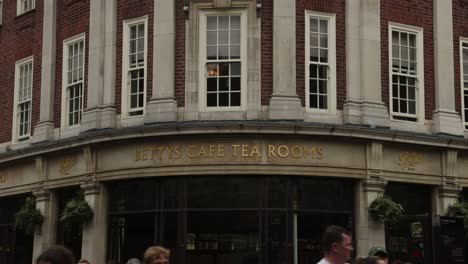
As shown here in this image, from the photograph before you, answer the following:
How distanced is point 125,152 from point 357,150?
573 cm

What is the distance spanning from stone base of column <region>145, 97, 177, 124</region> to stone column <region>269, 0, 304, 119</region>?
7.83ft

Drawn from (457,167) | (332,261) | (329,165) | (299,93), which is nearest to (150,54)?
(299,93)

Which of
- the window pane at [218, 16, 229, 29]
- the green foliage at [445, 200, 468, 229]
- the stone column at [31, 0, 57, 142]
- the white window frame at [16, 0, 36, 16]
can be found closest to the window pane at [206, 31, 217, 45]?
the window pane at [218, 16, 229, 29]

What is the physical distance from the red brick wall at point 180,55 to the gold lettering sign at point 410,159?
5.65m

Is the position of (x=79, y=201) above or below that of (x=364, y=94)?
below

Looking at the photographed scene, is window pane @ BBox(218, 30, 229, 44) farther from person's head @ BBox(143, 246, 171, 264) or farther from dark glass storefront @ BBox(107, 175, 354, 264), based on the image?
person's head @ BBox(143, 246, 171, 264)

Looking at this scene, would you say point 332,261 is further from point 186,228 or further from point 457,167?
point 457,167

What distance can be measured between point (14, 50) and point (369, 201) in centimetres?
1219

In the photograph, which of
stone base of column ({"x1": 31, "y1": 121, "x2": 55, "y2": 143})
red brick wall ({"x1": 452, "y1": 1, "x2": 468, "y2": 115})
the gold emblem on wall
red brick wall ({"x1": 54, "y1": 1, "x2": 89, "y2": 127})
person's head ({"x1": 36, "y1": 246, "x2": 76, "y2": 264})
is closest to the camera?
person's head ({"x1": 36, "y1": 246, "x2": 76, "y2": 264})

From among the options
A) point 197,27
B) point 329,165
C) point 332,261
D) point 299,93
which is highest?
point 197,27

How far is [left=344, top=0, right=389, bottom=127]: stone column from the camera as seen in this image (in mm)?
20969

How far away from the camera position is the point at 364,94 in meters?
21.1

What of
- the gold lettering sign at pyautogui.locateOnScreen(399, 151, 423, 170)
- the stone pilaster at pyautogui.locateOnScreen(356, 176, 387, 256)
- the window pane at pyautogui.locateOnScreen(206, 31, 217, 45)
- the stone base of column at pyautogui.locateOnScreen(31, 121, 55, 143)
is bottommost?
the stone pilaster at pyautogui.locateOnScreen(356, 176, 387, 256)

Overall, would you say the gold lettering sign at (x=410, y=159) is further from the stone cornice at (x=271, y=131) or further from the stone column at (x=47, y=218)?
the stone column at (x=47, y=218)
